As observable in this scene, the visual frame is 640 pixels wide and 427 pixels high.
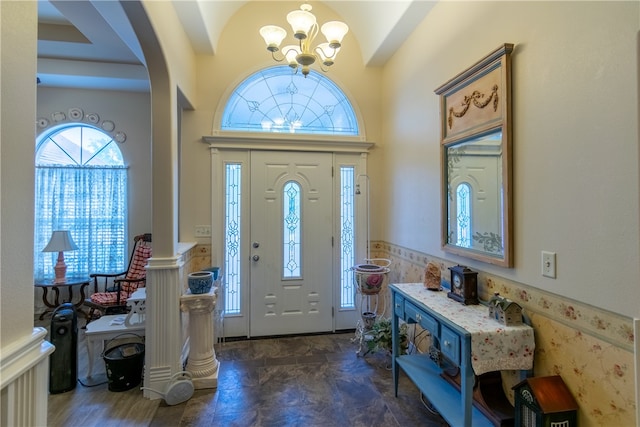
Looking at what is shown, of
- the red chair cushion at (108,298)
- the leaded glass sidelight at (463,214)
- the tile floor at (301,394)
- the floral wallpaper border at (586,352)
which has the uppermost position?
the leaded glass sidelight at (463,214)

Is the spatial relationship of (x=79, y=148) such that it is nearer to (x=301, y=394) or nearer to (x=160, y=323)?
(x=160, y=323)

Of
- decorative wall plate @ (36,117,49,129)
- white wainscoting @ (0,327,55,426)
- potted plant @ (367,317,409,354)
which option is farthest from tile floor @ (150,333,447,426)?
decorative wall plate @ (36,117,49,129)

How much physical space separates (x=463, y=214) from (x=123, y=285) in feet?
12.8

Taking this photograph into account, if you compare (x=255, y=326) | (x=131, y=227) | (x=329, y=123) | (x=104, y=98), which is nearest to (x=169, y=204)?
(x=255, y=326)

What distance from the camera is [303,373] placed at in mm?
2723

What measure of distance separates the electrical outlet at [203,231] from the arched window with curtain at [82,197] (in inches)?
64.0

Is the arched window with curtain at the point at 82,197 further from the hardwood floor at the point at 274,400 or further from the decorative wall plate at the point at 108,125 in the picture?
the hardwood floor at the point at 274,400

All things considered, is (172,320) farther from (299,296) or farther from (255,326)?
(299,296)

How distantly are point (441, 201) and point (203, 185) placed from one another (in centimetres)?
240

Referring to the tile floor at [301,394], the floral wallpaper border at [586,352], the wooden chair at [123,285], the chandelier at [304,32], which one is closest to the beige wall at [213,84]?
the wooden chair at [123,285]

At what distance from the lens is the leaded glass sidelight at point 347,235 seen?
3.66m

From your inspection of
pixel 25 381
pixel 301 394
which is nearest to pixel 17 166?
pixel 25 381

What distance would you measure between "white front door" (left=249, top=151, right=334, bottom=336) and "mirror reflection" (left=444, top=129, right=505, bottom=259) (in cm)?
154

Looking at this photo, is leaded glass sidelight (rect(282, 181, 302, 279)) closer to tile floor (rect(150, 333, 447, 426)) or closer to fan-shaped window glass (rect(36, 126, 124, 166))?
tile floor (rect(150, 333, 447, 426))
